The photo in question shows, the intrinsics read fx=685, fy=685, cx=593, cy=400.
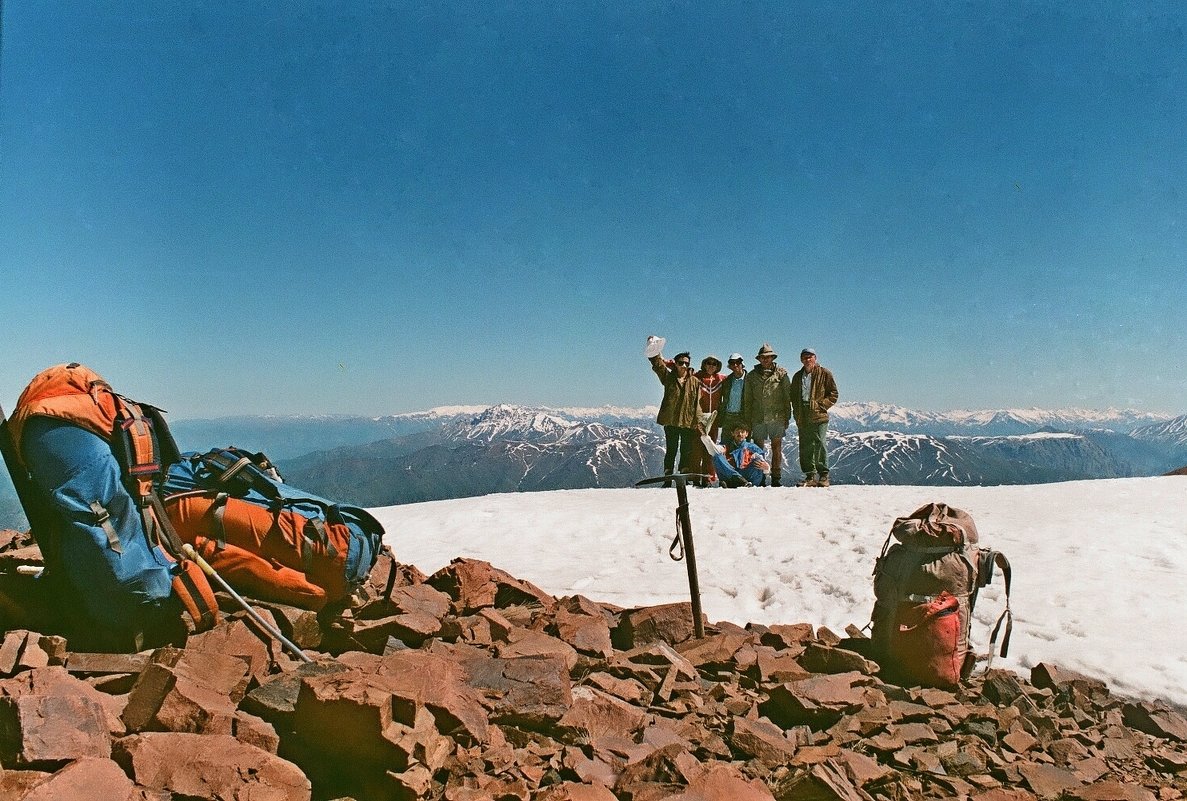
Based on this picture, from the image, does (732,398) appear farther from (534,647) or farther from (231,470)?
(231,470)

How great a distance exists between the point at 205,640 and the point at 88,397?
1774 millimetres

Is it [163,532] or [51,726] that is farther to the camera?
[163,532]

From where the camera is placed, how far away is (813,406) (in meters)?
16.2

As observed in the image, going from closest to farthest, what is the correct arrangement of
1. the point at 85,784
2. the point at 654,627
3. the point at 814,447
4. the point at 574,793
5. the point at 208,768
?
the point at 85,784 < the point at 208,768 < the point at 574,793 < the point at 654,627 < the point at 814,447

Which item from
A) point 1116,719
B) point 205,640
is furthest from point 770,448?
point 205,640

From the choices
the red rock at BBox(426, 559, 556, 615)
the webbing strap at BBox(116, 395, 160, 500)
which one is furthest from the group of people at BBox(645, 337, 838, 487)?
the webbing strap at BBox(116, 395, 160, 500)

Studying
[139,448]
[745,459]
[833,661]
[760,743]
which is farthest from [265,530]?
[745,459]

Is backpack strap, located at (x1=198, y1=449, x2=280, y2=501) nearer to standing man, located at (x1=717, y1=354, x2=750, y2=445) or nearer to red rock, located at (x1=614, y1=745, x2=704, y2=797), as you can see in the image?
red rock, located at (x1=614, y1=745, x2=704, y2=797)

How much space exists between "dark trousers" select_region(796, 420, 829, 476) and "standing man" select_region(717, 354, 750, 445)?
1.40 metres

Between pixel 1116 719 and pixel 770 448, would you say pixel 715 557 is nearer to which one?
pixel 1116 719

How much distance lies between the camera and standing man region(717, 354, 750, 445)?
659 inches

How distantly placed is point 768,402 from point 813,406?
1039 mm

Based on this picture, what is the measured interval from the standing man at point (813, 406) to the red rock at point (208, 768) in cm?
1451

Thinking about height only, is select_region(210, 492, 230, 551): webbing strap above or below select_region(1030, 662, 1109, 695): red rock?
above
